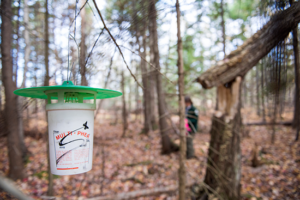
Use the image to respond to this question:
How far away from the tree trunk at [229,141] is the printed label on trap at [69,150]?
2.45 m

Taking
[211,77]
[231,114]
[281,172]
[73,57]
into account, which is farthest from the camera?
[281,172]

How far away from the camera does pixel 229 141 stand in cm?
291

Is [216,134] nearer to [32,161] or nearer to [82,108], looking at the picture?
[82,108]

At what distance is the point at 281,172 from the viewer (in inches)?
167

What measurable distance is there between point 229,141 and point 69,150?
8.98 ft

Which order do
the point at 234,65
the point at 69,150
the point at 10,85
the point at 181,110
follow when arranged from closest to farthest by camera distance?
the point at 69,150 → the point at 181,110 → the point at 234,65 → the point at 10,85

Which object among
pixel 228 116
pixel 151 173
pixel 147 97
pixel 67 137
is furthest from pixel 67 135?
pixel 147 97

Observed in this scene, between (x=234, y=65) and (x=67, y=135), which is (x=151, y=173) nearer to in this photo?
(x=234, y=65)

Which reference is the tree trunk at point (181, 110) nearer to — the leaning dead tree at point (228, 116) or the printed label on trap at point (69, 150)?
the leaning dead tree at point (228, 116)

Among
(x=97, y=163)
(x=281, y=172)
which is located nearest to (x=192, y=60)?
(x=281, y=172)

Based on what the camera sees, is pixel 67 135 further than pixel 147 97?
No

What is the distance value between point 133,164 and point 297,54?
467cm

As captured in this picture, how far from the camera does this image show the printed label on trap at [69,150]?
0.97 m

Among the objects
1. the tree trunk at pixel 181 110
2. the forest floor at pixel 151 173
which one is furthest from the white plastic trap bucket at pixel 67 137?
the forest floor at pixel 151 173
